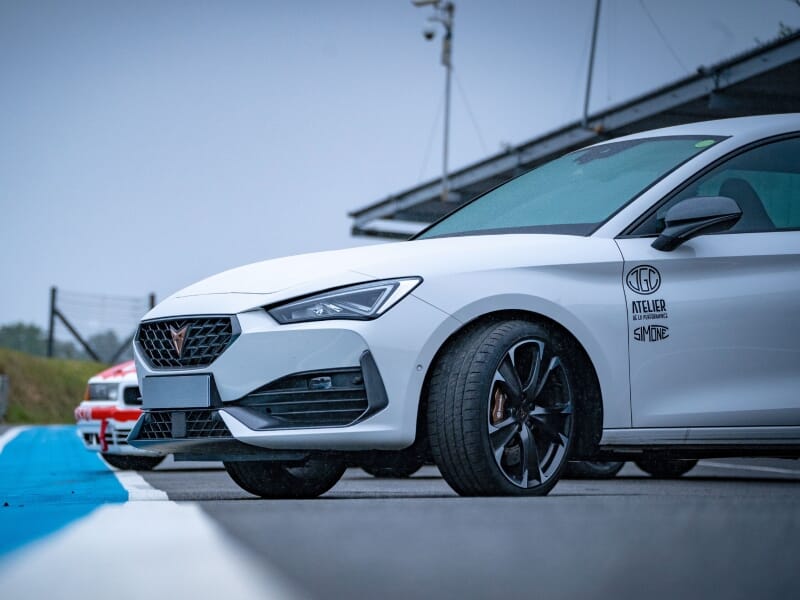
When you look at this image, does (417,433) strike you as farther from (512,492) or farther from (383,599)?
(383,599)

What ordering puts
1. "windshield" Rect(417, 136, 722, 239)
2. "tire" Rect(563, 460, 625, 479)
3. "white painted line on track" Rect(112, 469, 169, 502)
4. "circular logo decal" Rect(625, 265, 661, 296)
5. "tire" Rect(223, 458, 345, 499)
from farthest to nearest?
"tire" Rect(563, 460, 625, 479) → "tire" Rect(223, 458, 345, 499) → "white painted line on track" Rect(112, 469, 169, 502) → "windshield" Rect(417, 136, 722, 239) → "circular logo decal" Rect(625, 265, 661, 296)

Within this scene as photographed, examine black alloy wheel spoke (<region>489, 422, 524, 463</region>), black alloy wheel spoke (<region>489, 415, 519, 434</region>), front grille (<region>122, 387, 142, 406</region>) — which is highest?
black alloy wheel spoke (<region>489, 415, 519, 434</region>)

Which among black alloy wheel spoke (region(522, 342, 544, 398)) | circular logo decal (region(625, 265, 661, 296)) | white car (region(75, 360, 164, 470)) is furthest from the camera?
white car (region(75, 360, 164, 470))

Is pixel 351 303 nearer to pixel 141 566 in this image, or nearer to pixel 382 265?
pixel 382 265

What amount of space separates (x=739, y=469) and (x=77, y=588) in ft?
30.0

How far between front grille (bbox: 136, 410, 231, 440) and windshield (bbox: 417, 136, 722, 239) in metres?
1.63

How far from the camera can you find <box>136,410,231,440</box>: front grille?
5742 millimetres

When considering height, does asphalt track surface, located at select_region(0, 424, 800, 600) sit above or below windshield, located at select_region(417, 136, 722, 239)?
below

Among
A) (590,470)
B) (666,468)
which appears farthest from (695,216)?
(666,468)

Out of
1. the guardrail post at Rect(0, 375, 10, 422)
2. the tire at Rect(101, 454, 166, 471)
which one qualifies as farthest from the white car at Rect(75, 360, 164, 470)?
the guardrail post at Rect(0, 375, 10, 422)

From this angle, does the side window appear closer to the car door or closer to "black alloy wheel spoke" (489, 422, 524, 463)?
the car door

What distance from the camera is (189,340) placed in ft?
19.5

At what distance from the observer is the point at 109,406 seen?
11266mm

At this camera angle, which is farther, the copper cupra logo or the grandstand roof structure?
the grandstand roof structure
